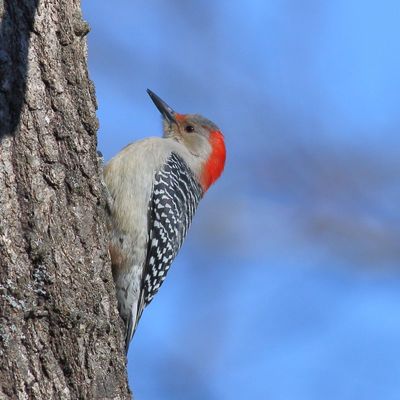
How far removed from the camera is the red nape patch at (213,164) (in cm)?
602

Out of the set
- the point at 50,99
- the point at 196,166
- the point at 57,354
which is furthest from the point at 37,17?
the point at 196,166

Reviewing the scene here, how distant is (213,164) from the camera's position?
6.08m

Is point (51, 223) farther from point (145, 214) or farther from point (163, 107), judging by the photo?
point (163, 107)

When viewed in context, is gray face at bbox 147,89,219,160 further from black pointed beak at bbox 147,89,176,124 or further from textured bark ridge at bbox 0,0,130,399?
textured bark ridge at bbox 0,0,130,399

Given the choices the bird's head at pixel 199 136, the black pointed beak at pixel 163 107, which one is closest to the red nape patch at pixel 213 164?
the bird's head at pixel 199 136

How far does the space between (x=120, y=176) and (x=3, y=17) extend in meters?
1.83

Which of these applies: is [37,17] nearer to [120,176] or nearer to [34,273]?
[34,273]

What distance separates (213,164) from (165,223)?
4.02ft

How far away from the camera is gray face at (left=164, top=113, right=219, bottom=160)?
20.2 ft

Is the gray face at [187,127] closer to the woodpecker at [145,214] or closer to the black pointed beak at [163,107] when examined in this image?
the black pointed beak at [163,107]

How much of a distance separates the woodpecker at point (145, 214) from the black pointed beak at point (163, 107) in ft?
1.53

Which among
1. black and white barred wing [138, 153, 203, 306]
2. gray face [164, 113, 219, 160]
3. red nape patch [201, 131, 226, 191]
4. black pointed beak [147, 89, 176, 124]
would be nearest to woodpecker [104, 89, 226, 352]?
black and white barred wing [138, 153, 203, 306]

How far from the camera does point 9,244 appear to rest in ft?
9.83

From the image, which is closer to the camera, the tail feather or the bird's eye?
the tail feather
